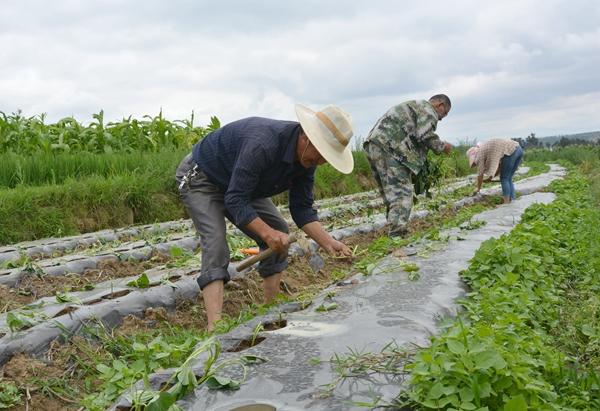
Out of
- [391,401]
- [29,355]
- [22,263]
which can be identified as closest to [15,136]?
[22,263]

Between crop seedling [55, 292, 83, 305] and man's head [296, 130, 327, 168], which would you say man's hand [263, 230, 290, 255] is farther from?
crop seedling [55, 292, 83, 305]

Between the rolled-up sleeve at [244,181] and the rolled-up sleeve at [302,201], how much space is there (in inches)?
Result: 22.1

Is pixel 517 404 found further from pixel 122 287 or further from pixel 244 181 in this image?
pixel 122 287

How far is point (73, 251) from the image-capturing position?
673 centimetres

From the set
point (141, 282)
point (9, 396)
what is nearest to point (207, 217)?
point (141, 282)

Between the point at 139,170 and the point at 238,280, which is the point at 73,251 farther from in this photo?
the point at 139,170

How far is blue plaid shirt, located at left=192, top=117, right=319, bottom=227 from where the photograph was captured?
3.43 m

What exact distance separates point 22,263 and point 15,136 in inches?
235

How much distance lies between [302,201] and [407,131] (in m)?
3.09

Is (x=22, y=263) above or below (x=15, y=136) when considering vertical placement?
below

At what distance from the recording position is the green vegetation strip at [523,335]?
204 cm

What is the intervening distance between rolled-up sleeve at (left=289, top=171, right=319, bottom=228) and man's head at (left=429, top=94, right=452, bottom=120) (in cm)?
344

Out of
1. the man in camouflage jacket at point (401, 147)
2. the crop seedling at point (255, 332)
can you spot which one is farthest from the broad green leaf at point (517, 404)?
the man in camouflage jacket at point (401, 147)

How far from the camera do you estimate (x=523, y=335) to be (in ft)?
9.42
